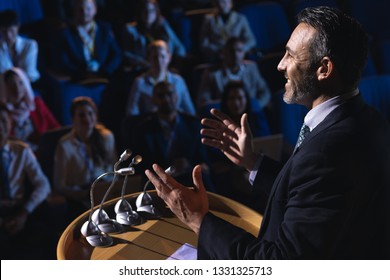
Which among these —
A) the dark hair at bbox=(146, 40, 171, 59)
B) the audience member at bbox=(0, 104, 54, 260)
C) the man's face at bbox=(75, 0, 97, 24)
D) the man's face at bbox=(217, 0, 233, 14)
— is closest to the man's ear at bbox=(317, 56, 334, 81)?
the audience member at bbox=(0, 104, 54, 260)

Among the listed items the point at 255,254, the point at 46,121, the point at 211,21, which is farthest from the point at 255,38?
the point at 255,254

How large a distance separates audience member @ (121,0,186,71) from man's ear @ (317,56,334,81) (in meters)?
1.45

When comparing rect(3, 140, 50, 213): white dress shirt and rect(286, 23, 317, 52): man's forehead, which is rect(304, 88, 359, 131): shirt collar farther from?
rect(3, 140, 50, 213): white dress shirt

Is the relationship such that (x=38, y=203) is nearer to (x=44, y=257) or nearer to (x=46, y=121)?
(x=44, y=257)

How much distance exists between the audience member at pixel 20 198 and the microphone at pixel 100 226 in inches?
24.0

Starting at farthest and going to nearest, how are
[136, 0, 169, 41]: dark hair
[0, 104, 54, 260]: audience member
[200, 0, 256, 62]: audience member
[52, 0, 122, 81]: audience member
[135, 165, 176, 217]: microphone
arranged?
1. [200, 0, 256, 62]: audience member
2. [136, 0, 169, 41]: dark hair
3. [52, 0, 122, 81]: audience member
4. [0, 104, 54, 260]: audience member
5. [135, 165, 176, 217]: microphone

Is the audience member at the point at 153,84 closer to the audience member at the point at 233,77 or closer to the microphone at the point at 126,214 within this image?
the audience member at the point at 233,77

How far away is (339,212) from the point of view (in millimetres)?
584

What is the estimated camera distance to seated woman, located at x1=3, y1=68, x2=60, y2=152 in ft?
5.52

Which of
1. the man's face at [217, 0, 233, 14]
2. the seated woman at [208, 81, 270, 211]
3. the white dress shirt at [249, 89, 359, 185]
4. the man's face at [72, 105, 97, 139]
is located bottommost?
the seated woman at [208, 81, 270, 211]

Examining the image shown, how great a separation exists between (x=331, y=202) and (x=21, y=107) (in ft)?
4.29

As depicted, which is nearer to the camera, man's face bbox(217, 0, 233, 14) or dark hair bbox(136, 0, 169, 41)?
dark hair bbox(136, 0, 169, 41)

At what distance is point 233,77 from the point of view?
205 cm

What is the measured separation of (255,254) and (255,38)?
6.04 ft
